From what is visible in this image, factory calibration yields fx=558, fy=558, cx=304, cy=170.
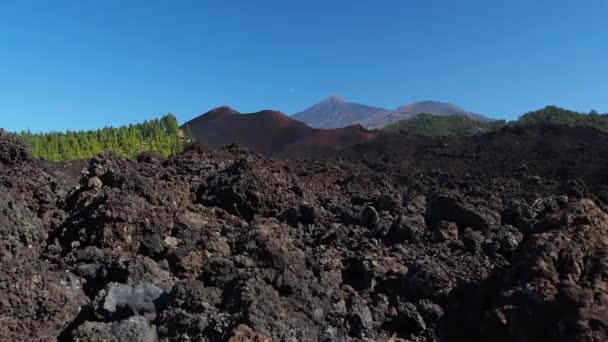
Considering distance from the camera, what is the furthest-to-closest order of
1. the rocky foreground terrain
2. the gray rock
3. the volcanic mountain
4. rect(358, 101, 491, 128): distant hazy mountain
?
1. rect(358, 101, 491, 128): distant hazy mountain
2. the volcanic mountain
3. the gray rock
4. the rocky foreground terrain

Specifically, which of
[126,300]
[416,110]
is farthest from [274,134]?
[416,110]

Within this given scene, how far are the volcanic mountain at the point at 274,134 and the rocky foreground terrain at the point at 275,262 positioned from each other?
1643 cm

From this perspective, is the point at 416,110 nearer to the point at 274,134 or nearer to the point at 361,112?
the point at 361,112

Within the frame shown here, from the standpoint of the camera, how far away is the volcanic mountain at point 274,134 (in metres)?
26.6

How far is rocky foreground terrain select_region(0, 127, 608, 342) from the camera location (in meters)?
3.56

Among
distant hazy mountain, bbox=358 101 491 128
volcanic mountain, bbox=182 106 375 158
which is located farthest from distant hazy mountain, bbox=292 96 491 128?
volcanic mountain, bbox=182 106 375 158

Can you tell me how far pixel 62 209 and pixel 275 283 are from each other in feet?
12.1

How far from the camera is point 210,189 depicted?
8008 mm

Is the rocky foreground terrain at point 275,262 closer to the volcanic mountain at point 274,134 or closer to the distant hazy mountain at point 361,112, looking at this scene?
the volcanic mountain at point 274,134

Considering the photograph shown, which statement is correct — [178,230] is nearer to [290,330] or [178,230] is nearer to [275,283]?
[275,283]

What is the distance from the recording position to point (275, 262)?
15.2 ft

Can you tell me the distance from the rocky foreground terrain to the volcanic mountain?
647 inches

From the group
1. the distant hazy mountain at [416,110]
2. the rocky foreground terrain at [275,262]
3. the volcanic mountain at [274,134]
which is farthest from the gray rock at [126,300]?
the distant hazy mountain at [416,110]

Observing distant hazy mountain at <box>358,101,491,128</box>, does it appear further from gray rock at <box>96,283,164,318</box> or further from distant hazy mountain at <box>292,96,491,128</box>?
gray rock at <box>96,283,164,318</box>
